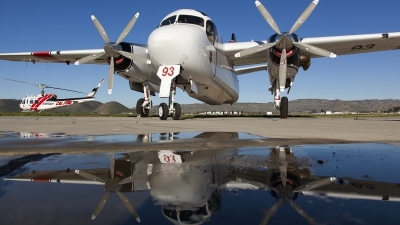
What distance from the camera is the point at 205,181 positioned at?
2.63 m

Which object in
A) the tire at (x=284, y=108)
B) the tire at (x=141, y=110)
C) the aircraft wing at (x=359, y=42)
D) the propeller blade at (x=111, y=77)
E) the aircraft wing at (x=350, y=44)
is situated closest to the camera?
the aircraft wing at (x=359, y=42)

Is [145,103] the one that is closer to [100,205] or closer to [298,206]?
[100,205]

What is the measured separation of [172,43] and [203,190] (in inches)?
515

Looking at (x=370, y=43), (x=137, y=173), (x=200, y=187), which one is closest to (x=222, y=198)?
(x=200, y=187)

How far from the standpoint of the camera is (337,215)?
177 cm

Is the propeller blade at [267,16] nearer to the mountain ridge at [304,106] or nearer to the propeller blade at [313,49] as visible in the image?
the propeller blade at [313,49]

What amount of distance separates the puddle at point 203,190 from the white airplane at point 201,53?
11.9 meters

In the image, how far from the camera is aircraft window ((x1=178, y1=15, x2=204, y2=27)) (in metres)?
15.9

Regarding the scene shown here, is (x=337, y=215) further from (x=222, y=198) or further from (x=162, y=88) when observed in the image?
(x=162, y=88)

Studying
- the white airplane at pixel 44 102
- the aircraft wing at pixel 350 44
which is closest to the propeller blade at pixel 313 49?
the aircraft wing at pixel 350 44

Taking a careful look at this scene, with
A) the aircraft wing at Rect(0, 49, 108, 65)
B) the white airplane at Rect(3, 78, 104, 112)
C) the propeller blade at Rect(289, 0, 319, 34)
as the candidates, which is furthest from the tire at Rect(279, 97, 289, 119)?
the white airplane at Rect(3, 78, 104, 112)

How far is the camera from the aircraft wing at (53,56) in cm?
2155

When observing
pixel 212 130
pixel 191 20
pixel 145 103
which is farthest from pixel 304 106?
pixel 212 130

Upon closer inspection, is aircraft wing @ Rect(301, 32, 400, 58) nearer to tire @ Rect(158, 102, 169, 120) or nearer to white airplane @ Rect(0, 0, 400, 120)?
white airplane @ Rect(0, 0, 400, 120)
